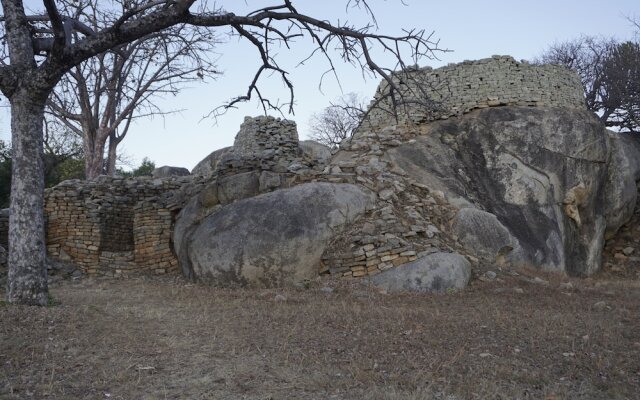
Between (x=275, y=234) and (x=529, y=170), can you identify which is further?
(x=529, y=170)

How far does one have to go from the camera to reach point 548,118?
42.3ft

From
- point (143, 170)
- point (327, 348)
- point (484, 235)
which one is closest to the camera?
point (327, 348)

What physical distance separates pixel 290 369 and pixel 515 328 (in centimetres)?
260

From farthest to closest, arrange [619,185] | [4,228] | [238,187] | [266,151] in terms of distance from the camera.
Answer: [619,185]
[4,228]
[266,151]
[238,187]

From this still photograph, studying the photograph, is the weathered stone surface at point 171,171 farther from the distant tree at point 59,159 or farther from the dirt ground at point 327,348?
the dirt ground at point 327,348

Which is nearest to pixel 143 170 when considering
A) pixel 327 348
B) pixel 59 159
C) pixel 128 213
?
pixel 59 159

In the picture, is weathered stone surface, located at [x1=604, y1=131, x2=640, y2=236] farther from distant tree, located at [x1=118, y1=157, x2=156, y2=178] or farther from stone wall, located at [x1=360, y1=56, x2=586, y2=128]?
distant tree, located at [x1=118, y1=157, x2=156, y2=178]

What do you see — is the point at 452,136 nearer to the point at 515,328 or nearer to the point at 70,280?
the point at 515,328

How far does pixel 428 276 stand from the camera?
841 cm

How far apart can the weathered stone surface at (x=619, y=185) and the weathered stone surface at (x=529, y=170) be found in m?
0.85

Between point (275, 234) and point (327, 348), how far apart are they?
4268 mm

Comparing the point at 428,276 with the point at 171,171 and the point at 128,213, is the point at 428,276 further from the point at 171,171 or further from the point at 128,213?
the point at 171,171

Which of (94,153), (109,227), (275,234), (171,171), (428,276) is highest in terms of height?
(94,153)

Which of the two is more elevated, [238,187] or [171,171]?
[171,171]
